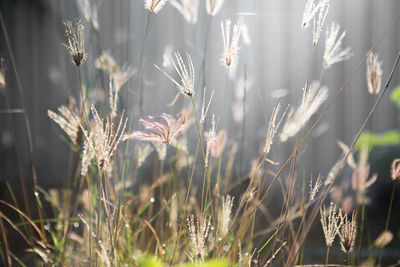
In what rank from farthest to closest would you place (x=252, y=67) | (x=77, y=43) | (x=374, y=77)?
(x=252, y=67) → (x=374, y=77) → (x=77, y=43)

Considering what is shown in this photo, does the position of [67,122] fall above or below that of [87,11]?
below

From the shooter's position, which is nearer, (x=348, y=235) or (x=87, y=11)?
(x=348, y=235)

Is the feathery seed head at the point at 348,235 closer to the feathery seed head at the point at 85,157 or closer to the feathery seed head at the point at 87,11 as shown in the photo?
the feathery seed head at the point at 85,157

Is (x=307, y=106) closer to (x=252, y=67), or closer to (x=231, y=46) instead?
(x=231, y=46)

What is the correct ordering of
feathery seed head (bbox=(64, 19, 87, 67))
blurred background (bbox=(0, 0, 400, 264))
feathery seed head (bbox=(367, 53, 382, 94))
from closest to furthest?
feathery seed head (bbox=(64, 19, 87, 67)) < feathery seed head (bbox=(367, 53, 382, 94)) < blurred background (bbox=(0, 0, 400, 264))

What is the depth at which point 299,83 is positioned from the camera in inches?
106

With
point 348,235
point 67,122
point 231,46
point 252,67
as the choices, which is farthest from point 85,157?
point 252,67

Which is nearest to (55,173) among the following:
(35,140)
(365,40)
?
(35,140)

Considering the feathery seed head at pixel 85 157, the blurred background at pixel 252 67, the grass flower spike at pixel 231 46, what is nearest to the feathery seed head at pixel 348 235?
the grass flower spike at pixel 231 46

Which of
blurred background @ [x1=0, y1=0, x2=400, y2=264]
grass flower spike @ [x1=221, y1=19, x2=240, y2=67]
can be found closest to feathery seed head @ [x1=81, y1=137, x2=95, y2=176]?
grass flower spike @ [x1=221, y1=19, x2=240, y2=67]

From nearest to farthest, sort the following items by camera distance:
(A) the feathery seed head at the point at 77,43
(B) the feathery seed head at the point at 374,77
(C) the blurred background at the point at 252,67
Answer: (A) the feathery seed head at the point at 77,43, (B) the feathery seed head at the point at 374,77, (C) the blurred background at the point at 252,67

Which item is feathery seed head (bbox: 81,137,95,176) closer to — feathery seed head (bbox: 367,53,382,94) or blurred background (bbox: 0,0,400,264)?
feathery seed head (bbox: 367,53,382,94)

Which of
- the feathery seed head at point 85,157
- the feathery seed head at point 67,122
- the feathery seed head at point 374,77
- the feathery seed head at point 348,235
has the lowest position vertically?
the feathery seed head at point 348,235

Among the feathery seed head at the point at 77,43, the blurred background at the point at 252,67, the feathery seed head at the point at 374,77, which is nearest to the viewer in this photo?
the feathery seed head at the point at 77,43
